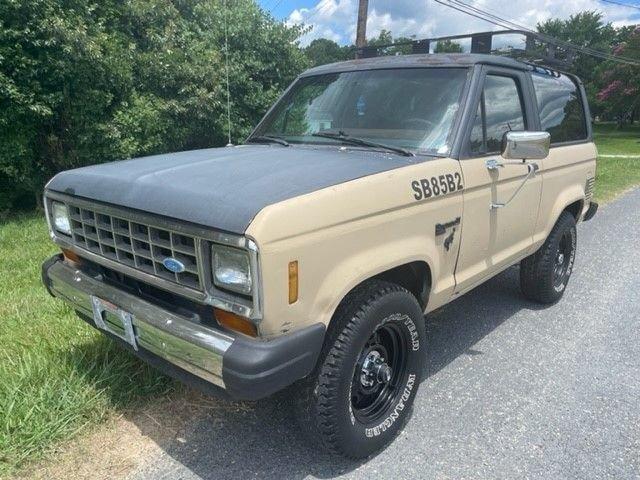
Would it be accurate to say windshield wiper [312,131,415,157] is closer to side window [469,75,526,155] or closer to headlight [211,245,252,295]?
side window [469,75,526,155]

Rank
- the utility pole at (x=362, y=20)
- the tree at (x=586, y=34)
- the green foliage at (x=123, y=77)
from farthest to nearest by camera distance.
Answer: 1. the tree at (x=586, y=34)
2. the utility pole at (x=362, y=20)
3. the green foliage at (x=123, y=77)

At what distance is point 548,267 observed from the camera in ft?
14.0

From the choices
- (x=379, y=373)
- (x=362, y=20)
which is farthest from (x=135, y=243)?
(x=362, y=20)

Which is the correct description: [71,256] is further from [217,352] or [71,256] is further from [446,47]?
[446,47]

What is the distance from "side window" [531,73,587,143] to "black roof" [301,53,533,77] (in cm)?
31

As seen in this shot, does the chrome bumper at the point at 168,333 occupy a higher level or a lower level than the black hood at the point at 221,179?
lower

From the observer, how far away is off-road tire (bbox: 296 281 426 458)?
7.58 ft

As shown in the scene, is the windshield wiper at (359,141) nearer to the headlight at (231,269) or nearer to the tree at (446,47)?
the headlight at (231,269)

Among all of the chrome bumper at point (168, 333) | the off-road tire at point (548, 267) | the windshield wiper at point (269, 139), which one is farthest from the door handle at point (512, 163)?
the chrome bumper at point (168, 333)

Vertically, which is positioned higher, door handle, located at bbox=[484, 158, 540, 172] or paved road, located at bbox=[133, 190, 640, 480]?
door handle, located at bbox=[484, 158, 540, 172]

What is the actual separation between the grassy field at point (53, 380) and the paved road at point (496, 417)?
485 millimetres

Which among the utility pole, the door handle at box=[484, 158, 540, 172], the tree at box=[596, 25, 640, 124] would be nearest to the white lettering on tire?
the door handle at box=[484, 158, 540, 172]

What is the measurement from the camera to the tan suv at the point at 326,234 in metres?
2.04

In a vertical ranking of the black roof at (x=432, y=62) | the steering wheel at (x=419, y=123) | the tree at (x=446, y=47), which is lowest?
the steering wheel at (x=419, y=123)
